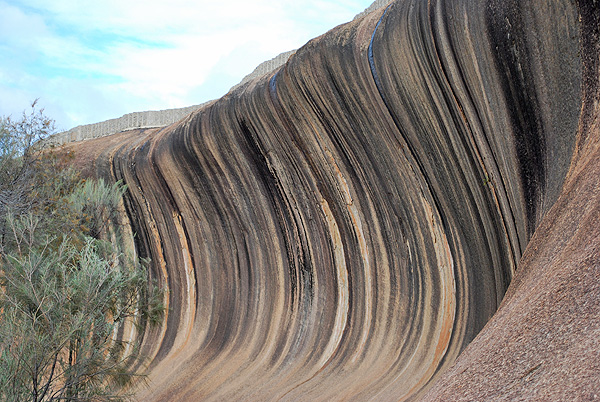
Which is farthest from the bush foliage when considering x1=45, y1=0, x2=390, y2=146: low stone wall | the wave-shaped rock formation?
x1=45, y1=0, x2=390, y2=146: low stone wall

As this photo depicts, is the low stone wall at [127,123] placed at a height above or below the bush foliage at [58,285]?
above

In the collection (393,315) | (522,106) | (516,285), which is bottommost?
(393,315)

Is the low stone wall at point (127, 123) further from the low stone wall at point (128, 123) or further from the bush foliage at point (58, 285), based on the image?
the bush foliage at point (58, 285)

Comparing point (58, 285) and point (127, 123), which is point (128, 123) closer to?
point (127, 123)

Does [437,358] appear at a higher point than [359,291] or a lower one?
lower

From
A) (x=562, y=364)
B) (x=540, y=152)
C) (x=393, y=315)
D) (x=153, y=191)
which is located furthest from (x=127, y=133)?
(x=562, y=364)

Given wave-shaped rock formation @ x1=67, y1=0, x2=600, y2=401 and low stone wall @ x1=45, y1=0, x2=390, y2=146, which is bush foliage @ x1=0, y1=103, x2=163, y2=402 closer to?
wave-shaped rock formation @ x1=67, y1=0, x2=600, y2=401

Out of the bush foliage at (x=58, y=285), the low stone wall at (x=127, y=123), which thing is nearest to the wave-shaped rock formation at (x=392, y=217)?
the bush foliage at (x=58, y=285)

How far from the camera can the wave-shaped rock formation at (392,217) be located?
11.7ft

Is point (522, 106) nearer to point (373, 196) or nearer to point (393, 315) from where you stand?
point (373, 196)

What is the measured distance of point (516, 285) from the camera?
14.1ft

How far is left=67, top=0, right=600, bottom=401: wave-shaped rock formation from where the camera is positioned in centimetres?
356

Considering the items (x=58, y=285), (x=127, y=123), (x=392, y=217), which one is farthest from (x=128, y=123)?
(x=392, y=217)

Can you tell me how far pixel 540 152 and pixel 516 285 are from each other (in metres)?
1.71
